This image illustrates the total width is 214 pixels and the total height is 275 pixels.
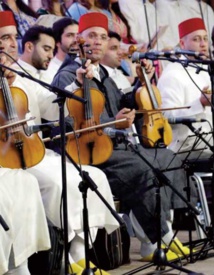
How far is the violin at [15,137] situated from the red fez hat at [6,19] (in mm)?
1131

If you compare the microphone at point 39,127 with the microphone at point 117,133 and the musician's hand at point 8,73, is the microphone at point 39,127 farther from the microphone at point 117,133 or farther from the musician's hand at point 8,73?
the microphone at point 117,133

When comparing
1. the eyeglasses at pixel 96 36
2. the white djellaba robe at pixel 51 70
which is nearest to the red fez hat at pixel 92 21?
the eyeglasses at pixel 96 36

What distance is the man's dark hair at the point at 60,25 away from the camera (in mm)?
7320

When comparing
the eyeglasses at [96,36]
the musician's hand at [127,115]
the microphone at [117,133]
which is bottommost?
the microphone at [117,133]

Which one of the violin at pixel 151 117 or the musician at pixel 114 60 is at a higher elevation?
the musician at pixel 114 60

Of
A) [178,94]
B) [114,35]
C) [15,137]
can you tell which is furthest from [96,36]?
[15,137]

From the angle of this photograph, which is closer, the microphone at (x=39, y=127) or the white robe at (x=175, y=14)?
A: the microphone at (x=39, y=127)

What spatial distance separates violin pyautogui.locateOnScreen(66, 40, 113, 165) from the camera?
5703 millimetres

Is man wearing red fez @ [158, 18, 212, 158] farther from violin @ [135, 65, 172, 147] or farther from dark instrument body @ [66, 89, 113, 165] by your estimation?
dark instrument body @ [66, 89, 113, 165]

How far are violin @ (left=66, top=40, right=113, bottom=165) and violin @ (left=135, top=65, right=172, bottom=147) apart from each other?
0.60m

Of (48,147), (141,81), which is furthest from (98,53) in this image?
(48,147)

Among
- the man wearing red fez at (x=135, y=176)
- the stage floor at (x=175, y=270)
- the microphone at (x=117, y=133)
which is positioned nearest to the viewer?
the microphone at (x=117, y=133)

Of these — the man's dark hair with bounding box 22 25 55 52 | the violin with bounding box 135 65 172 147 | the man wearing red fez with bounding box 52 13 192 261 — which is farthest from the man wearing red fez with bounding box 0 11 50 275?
the man's dark hair with bounding box 22 25 55 52

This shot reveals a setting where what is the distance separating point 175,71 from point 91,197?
211 cm
